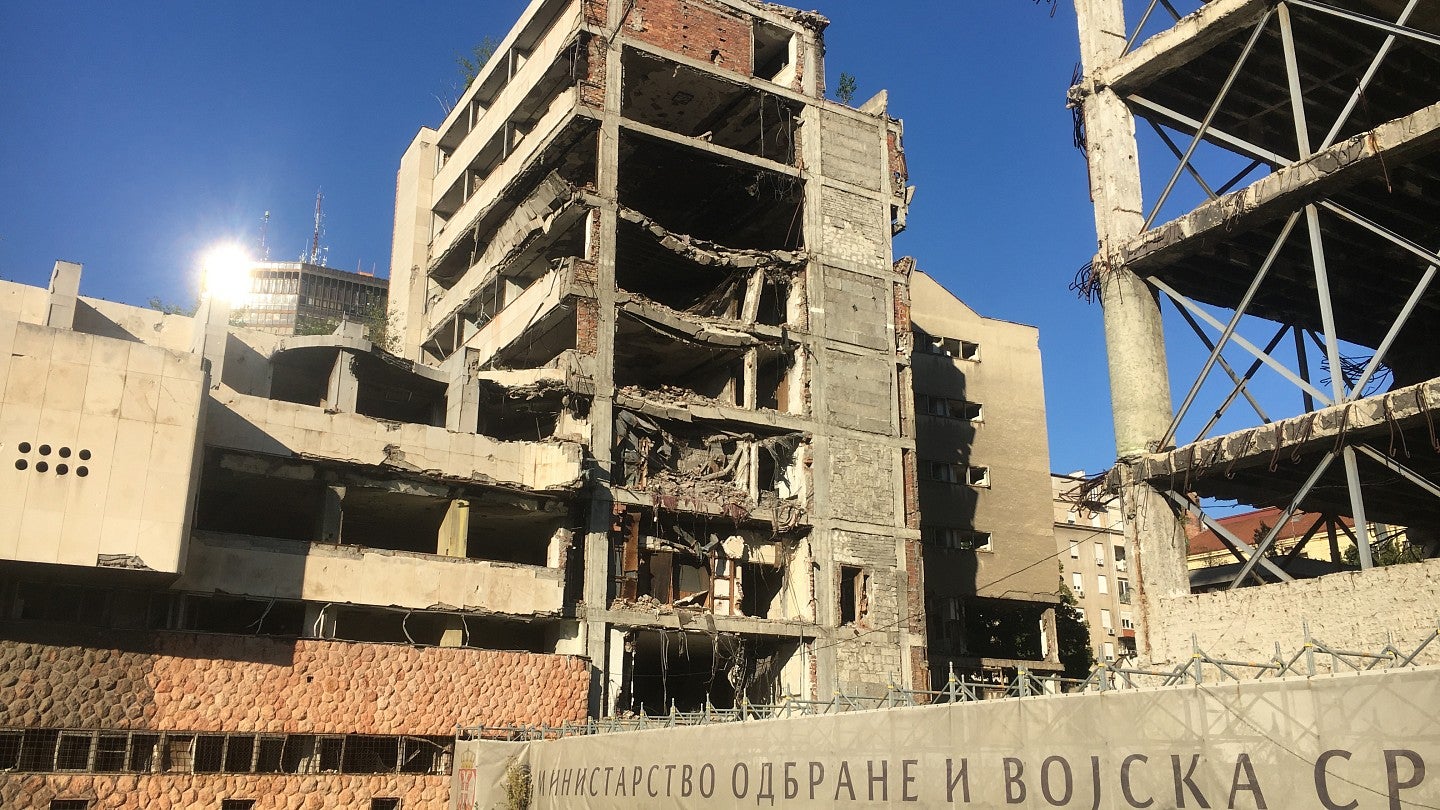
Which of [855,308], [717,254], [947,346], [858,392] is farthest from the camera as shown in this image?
[947,346]

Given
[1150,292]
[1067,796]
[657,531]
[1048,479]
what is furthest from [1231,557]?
[1067,796]

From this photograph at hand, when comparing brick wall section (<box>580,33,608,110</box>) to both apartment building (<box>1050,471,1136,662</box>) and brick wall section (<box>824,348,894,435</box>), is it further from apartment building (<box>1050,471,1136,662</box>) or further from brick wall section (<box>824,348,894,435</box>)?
apartment building (<box>1050,471,1136,662</box>)

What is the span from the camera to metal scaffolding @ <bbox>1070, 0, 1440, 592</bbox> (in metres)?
20.4

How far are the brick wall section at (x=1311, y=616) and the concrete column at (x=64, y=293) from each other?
25760mm

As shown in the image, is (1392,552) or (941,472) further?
(941,472)

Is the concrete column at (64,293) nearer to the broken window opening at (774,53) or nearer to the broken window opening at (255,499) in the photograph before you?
the broken window opening at (255,499)

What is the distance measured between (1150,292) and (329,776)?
20560 mm

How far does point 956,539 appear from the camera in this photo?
46.6 metres

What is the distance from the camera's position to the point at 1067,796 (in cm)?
1202

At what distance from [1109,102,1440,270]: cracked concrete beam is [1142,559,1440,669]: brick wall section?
22.7 ft

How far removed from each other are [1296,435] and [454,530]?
2048 centimetres

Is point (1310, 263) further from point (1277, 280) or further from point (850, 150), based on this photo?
point (850, 150)

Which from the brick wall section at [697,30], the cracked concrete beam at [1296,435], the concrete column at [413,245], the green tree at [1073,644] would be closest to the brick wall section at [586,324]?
the brick wall section at [697,30]

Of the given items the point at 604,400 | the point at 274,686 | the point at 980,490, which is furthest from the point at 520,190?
the point at 980,490
